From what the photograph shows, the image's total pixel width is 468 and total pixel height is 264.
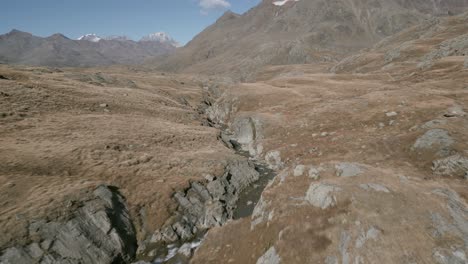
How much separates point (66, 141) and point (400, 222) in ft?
120

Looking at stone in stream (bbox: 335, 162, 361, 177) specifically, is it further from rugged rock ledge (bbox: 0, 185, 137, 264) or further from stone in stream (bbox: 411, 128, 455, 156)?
rugged rock ledge (bbox: 0, 185, 137, 264)

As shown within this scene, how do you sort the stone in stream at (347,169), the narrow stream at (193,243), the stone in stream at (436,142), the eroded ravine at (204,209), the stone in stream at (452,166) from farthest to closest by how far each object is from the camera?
1. the stone in stream at (436,142)
2. the stone in stream at (452,166)
3. the eroded ravine at (204,209)
4. the narrow stream at (193,243)
5. the stone in stream at (347,169)

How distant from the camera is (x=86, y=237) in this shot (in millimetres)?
21344

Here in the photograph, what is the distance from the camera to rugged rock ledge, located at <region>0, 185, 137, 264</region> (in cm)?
1893

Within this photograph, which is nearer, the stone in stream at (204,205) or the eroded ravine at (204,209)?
the eroded ravine at (204,209)

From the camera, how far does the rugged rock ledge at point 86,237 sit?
18933 mm

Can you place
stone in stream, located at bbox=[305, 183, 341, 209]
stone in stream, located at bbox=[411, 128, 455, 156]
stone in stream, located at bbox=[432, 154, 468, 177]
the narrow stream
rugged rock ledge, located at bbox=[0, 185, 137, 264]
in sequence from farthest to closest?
stone in stream, located at bbox=[411, 128, 455, 156] < stone in stream, located at bbox=[432, 154, 468, 177] < the narrow stream < rugged rock ledge, located at bbox=[0, 185, 137, 264] < stone in stream, located at bbox=[305, 183, 341, 209]

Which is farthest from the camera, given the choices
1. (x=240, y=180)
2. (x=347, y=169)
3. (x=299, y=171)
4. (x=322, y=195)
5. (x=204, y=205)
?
(x=240, y=180)

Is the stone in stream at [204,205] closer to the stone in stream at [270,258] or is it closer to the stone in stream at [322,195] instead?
the stone in stream at [270,258]

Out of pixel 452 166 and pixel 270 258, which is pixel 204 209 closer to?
pixel 270 258

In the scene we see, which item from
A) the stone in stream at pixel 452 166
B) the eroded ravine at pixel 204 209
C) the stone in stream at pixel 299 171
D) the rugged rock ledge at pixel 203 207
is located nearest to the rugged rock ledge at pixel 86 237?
the eroded ravine at pixel 204 209

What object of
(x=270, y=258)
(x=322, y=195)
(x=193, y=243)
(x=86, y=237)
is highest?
(x=86, y=237)

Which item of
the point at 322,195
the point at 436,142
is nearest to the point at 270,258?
the point at 322,195

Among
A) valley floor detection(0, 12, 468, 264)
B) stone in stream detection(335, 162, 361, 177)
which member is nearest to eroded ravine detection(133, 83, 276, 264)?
valley floor detection(0, 12, 468, 264)
